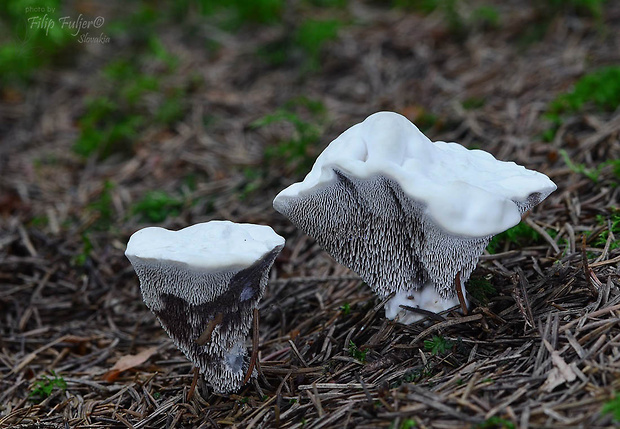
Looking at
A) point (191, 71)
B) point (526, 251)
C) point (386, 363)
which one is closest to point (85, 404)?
point (386, 363)

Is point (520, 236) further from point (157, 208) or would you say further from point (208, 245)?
point (157, 208)

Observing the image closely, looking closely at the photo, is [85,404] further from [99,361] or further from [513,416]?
[513,416]

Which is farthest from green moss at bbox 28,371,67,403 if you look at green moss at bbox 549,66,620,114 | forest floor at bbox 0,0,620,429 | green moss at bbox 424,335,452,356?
green moss at bbox 549,66,620,114

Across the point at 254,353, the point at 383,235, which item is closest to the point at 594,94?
the point at 383,235

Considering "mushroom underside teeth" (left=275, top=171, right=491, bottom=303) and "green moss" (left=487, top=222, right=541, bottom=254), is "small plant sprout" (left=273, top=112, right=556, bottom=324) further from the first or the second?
"green moss" (left=487, top=222, right=541, bottom=254)

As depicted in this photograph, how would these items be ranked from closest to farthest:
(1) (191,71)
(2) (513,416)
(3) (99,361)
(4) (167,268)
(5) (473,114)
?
(2) (513,416)
(4) (167,268)
(3) (99,361)
(5) (473,114)
(1) (191,71)

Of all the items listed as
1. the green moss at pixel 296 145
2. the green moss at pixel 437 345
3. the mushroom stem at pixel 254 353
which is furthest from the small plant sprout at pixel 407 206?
the green moss at pixel 296 145

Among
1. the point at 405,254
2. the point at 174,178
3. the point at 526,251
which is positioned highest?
the point at 405,254
